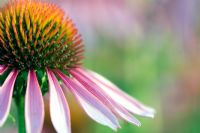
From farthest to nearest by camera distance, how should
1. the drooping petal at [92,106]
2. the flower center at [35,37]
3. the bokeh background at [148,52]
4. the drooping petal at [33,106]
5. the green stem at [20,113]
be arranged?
the bokeh background at [148,52] → the flower center at [35,37] → the green stem at [20,113] → the drooping petal at [92,106] → the drooping petal at [33,106]

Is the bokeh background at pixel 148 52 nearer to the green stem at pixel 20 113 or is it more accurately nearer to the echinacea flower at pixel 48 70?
the echinacea flower at pixel 48 70

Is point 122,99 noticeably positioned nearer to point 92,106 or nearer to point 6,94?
point 92,106

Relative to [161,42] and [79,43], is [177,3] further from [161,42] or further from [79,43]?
[79,43]

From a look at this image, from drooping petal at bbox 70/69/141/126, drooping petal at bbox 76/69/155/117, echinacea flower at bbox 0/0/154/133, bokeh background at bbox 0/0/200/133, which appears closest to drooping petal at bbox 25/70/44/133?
echinacea flower at bbox 0/0/154/133

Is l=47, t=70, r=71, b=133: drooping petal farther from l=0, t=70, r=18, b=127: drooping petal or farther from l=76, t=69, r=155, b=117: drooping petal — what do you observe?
l=76, t=69, r=155, b=117: drooping petal

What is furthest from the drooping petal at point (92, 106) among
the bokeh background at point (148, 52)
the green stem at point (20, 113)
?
the bokeh background at point (148, 52)

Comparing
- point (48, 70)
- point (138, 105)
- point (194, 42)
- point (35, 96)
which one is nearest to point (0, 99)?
point (35, 96)

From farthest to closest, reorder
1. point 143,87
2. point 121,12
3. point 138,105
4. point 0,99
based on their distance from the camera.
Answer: point 121,12 → point 143,87 → point 138,105 → point 0,99
